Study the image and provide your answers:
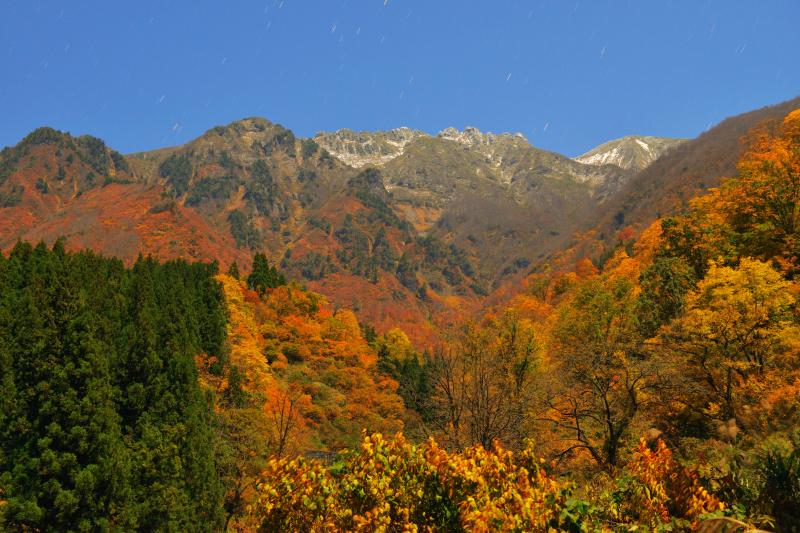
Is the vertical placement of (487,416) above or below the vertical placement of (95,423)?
below

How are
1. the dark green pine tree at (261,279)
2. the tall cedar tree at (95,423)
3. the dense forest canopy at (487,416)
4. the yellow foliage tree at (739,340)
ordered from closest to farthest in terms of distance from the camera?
the dense forest canopy at (487,416) → the tall cedar tree at (95,423) → the yellow foliage tree at (739,340) → the dark green pine tree at (261,279)

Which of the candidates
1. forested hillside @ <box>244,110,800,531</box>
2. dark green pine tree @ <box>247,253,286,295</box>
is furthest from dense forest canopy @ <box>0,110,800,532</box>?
dark green pine tree @ <box>247,253,286,295</box>

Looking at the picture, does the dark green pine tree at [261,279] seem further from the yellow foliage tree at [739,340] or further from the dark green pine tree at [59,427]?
the yellow foliage tree at [739,340]

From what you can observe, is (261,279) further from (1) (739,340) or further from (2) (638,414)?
(1) (739,340)

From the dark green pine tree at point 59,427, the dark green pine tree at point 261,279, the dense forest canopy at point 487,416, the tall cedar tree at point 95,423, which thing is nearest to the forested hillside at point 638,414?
the dense forest canopy at point 487,416

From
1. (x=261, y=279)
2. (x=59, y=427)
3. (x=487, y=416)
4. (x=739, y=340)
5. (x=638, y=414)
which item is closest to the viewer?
(x=59, y=427)

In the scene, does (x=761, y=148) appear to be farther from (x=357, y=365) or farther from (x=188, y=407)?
(x=357, y=365)

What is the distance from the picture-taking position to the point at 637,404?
82.3ft

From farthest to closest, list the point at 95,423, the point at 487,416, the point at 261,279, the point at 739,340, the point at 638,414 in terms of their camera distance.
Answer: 1. the point at 261,279
2. the point at 487,416
3. the point at 638,414
4. the point at 739,340
5. the point at 95,423

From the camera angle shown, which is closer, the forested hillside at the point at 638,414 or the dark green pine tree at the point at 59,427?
the forested hillside at the point at 638,414

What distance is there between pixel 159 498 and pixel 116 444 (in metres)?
3.87

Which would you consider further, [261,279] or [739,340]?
[261,279]

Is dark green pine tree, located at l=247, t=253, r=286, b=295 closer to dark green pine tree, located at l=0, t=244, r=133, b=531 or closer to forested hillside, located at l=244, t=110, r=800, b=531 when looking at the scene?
forested hillside, located at l=244, t=110, r=800, b=531

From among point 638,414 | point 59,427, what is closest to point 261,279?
point 59,427
